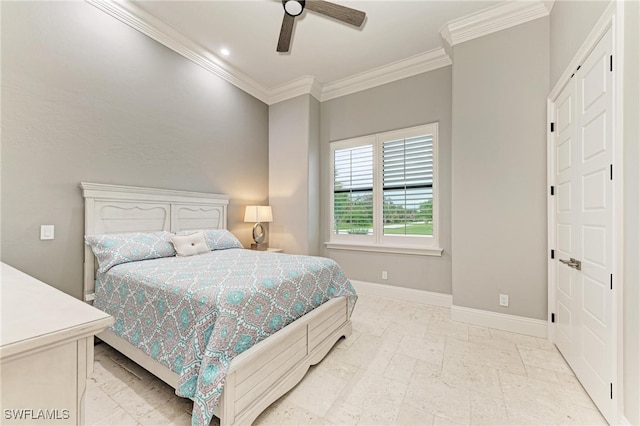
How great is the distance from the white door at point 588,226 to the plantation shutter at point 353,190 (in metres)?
2.16

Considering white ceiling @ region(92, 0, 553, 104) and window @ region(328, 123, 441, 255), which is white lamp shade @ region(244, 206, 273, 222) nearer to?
window @ region(328, 123, 441, 255)

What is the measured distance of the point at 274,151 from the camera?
4.45 metres

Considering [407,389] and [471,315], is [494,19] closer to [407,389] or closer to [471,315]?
[471,315]

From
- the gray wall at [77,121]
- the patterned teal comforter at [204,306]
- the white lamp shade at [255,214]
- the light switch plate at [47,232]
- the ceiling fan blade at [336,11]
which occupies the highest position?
the ceiling fan blade at [336,11]

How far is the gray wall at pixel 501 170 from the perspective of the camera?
255 centimetres

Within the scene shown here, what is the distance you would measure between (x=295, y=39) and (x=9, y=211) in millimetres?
3132

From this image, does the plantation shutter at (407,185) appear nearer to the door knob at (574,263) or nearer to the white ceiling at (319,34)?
the white ceiling at (319,34)

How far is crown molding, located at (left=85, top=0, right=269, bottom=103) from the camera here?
2.62 metres

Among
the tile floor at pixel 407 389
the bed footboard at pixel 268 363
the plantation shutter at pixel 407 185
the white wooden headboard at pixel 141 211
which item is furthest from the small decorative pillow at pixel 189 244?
the plantation shutter at pixel 407 185

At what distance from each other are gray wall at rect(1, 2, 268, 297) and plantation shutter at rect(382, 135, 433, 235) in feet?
8.25

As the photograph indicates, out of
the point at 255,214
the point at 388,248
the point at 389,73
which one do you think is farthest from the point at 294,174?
the point at 389,73

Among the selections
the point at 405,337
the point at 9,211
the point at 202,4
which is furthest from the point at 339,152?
the point at 9,211

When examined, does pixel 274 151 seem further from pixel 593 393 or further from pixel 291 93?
pixel 593 393

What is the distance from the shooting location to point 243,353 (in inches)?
55.7
